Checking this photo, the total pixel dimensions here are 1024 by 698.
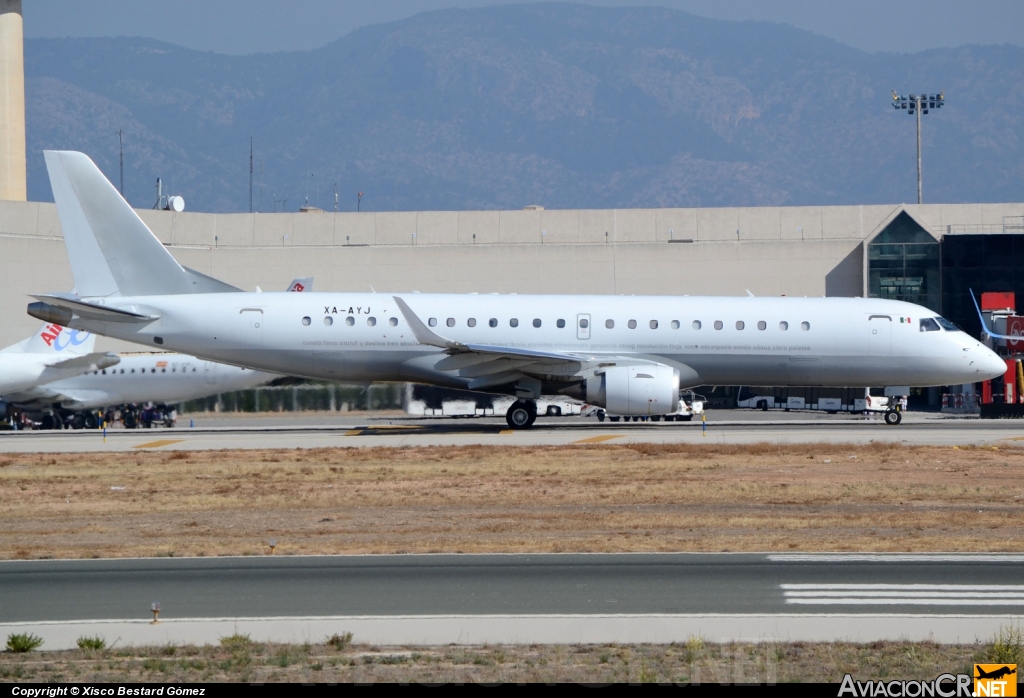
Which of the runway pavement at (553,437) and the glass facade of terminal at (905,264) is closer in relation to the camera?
the runway pavement at (553,437)

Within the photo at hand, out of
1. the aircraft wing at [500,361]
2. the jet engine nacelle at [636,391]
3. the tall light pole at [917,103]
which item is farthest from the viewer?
the tall light pole at [917,103]

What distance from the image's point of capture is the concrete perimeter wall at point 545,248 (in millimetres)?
64188

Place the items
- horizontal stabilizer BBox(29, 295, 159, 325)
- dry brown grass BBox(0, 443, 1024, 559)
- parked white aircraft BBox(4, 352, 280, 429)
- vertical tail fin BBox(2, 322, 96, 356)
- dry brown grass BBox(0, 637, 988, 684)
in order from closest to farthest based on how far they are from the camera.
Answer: dry brown grass BBox(0, 637, 988, 684) < dry brown grass BBox(0, 443, 1024, 559) < horizontal stabilizer BBox(29, 295, 159, 325) < parked white aircraft BBox(4, 352, 280, 429) < vertical tail fin BBox(2, 322, 96, 356)

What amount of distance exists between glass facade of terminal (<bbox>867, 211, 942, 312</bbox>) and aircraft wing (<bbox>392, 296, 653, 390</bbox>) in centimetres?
3519

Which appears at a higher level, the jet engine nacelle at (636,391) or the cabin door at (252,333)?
the cabin door at (252,333)

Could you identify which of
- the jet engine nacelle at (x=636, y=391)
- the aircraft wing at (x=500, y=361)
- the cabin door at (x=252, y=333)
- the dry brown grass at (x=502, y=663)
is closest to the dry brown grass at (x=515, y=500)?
the jet engine nacelle at (x=636, y=391)

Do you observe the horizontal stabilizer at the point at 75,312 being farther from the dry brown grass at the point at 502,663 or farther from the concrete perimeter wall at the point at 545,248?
the concrete perimeter wall at the point at 545,248

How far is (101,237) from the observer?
3175cm

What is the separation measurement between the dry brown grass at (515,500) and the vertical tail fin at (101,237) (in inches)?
275

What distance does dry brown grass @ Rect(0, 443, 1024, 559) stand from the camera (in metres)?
15.2

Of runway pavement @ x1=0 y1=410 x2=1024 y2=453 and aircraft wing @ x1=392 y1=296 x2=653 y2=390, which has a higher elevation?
aircraft wing @ x1=392 y1=296 x2=653 y2=390

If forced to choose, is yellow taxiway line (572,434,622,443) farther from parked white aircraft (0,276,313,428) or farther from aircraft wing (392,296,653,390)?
parked white aircraft (0,276,313,428)

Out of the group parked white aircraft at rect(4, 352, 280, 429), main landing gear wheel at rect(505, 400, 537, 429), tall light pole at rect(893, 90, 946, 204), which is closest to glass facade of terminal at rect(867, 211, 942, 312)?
tall light pole at rect(893, 90, 946, 204)

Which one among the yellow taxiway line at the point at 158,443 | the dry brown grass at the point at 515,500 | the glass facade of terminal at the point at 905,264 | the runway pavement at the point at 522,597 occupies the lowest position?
the runway pavement at the point at 522,597
